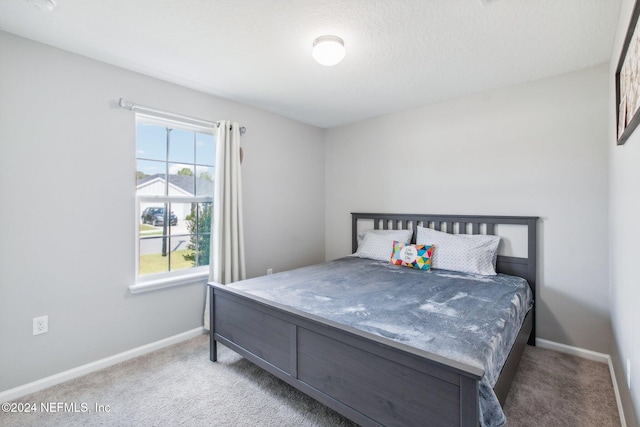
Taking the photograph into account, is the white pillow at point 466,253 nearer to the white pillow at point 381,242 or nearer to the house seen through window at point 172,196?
the white pillow at point 381,242

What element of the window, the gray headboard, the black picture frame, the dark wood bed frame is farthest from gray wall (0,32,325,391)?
the black picture frame

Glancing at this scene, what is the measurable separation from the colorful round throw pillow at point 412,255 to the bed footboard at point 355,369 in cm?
160

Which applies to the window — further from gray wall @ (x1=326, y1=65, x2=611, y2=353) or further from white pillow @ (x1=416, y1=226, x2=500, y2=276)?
white pillow @ (x1=416, y1=226, x2=500, y2=276)

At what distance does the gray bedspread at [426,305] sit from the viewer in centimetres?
137

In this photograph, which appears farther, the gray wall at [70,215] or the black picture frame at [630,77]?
the gray wall at [70,215]

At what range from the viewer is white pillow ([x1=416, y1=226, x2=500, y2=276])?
271 cm

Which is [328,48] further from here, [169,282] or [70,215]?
[169,282]

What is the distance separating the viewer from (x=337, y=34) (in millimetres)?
1968

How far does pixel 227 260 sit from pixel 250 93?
169cm

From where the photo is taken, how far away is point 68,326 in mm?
2164

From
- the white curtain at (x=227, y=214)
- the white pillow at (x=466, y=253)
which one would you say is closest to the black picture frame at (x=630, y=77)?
the white pillow at (x=466, y=253)

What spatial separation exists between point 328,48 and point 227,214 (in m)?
1.78

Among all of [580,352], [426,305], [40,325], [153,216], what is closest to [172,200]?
[153,216]

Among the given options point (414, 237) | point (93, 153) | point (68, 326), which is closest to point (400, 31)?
point (414, 237)
